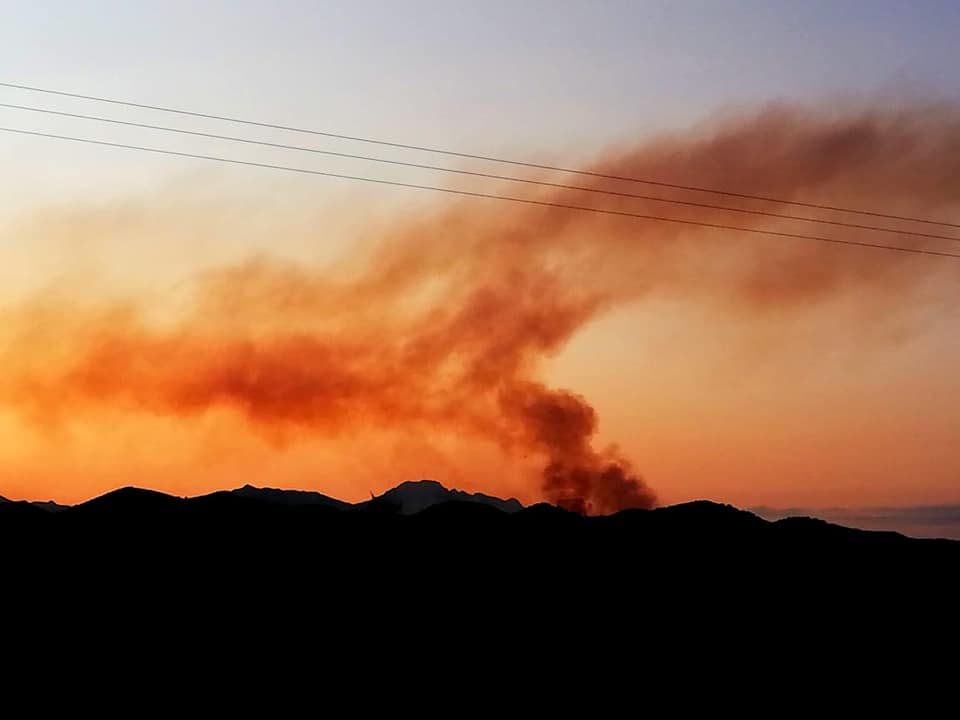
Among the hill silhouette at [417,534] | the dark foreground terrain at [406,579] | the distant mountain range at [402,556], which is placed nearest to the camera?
the dark foreground terrain at [406,579]

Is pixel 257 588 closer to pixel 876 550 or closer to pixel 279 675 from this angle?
pixel 279 675

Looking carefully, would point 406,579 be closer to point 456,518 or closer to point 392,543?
point 392,543

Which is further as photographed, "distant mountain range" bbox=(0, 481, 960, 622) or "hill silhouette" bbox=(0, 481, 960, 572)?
"hill silhouette" bbox=(0, 481, 960, 572)

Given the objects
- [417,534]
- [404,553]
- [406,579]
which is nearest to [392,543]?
[404,553]

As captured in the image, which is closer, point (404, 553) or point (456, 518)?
point (404, 553)

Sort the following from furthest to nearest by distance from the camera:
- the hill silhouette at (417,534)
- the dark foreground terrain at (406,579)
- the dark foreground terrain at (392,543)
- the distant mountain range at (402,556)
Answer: the hill silhouette at (417,534)
the dark foreground terrain at (392,543)
the distant mountain range at (402,556)
the dark foreground terrain at (406,579)

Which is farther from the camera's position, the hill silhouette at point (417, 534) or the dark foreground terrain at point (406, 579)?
the hill silhouette at point (417, 534)

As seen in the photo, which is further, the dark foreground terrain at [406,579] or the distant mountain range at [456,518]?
the distant mountain range at [456,518]

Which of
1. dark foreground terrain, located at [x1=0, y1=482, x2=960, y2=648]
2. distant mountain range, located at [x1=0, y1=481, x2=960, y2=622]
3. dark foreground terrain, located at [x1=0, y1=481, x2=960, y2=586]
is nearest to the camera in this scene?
dark foreground terrain, located at [x1=0, y1=482, x2=960, y2=648]

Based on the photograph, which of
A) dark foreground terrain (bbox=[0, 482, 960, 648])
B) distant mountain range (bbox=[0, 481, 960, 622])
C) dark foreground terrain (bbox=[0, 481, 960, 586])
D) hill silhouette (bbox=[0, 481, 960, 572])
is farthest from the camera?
hill silhouette (bbox=[0, 481, 960, 572])

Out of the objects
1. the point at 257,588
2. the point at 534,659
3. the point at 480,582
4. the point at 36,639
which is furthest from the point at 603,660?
the point at 36,639

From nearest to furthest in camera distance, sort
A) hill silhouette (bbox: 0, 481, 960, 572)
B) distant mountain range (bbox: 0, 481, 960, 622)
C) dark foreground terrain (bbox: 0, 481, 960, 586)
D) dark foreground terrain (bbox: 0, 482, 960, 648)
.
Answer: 1. dark foreground terrain (bbox: 0, 482, 960, 648)
2. distant mountain range (bbox: 0, 481, 960, 622)
3. dark foreground terrain (bbox: 0, 481, 960, 586)
4. hill silhouette (bbox: 0, 481, 960, 572)

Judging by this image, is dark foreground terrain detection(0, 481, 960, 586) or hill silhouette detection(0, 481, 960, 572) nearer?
dark foreground terrain detection(0, 481, 960, 586)

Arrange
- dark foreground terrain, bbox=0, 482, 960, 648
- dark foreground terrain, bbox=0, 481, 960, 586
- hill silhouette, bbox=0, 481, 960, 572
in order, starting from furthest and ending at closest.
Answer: hill silhouette, bbox=0, 481, 960, 572 < dark foreground terrain, bbox=0, 481, 960, 586 < dark foreground terrain, bbox=0, 482, 960, 648
